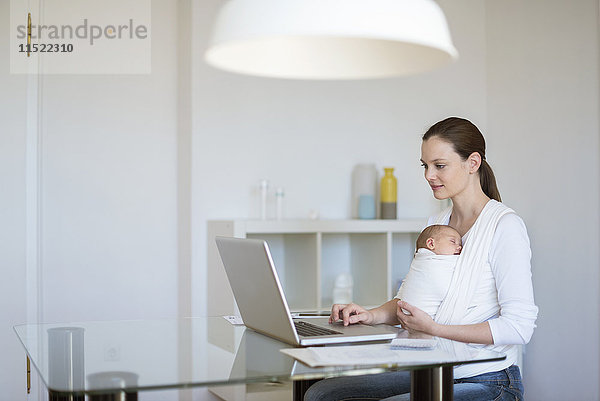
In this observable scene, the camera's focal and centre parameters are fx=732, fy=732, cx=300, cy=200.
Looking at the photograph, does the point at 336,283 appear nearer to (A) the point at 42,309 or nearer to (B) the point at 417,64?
(A) the point at 42,309

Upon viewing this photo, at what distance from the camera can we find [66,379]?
140cm

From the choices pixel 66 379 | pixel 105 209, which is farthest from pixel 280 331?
pixel 105 209

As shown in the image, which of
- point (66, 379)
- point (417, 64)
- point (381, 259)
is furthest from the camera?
point (381, 259)

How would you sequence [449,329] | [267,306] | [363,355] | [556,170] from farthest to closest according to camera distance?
[556,170]
[449,329]
[267,306]
[363,355]

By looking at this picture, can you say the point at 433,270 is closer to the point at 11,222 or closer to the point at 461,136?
the point at 461,136

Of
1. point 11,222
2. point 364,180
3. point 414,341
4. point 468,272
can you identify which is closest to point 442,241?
point 468,272

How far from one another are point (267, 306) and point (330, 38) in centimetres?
67

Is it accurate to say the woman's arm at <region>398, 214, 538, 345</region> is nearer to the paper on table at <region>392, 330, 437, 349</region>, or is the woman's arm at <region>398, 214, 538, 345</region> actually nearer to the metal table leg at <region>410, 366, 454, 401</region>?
the paper on table at <region>392, 330, 437, 349</region>

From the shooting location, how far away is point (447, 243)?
2.16m

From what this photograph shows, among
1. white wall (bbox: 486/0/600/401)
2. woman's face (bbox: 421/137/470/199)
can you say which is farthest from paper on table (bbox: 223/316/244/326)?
white wall (bbox: 486/0/600/401)

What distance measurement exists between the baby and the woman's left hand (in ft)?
0.37

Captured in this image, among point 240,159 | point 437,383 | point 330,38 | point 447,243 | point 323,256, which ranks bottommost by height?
point 437,383

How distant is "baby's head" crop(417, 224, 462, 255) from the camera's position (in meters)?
2.15

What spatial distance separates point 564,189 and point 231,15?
8.33 feet
